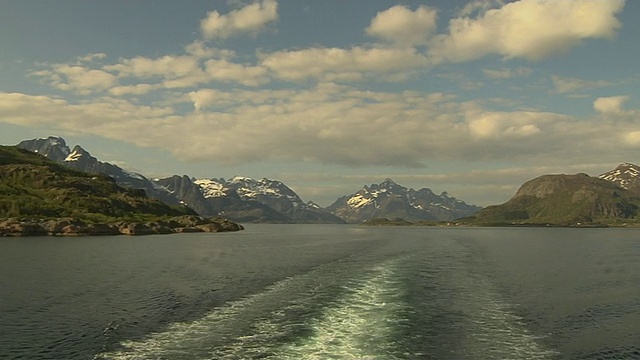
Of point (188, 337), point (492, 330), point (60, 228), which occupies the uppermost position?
point (60, 228)

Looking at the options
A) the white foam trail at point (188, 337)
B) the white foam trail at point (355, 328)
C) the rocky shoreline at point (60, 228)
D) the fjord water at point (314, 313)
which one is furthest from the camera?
the rocky shoreline at point (60, 228)

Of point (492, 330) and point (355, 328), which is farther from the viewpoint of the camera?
point (492, 330)

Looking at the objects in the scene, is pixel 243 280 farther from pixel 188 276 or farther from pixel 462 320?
pixel 462 320

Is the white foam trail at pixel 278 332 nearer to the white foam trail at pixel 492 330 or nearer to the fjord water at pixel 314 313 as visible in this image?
the fjord water at pixel 314 313

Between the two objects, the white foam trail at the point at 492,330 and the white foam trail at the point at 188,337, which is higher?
the white foam trail at the point at 188,337

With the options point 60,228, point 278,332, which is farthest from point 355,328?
point 60,228

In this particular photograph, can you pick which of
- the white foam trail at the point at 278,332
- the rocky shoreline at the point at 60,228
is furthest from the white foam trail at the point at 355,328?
the rocky shoreline at the point at 60,228

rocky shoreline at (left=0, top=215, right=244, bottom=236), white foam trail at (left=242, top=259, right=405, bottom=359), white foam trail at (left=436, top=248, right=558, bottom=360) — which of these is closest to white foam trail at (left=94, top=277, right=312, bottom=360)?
white foam trail at (left=242, top=259, right=405, bottom=359)

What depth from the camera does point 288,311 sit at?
126ft

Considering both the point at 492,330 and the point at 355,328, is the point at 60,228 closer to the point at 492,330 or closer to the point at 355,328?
the point at 355,328

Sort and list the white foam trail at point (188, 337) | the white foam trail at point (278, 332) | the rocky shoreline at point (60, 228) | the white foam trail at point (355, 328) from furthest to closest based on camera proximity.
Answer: the rocky shoreline at point (60, 228)
the white foam trail at point (355, 328)
the white foam trail at point (278, 332)
the white foam trail at point (188, 337)

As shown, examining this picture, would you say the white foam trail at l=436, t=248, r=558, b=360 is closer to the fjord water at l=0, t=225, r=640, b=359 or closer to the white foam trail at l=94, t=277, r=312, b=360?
the fjord water at l=0, t=225, r=640, b=359

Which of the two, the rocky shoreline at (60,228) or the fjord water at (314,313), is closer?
the fjord water at (314,313)

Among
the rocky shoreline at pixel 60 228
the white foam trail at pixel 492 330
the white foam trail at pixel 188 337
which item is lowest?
the white foam trail at pixel 492 330
